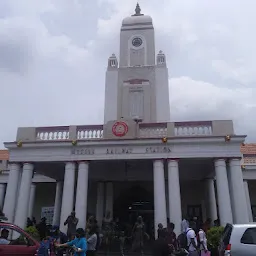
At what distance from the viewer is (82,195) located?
14852 mm

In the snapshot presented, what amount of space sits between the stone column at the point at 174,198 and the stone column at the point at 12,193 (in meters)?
7.73

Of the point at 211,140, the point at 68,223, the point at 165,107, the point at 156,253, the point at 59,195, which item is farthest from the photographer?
the point at 165,107

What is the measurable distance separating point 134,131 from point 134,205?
25.0 feet

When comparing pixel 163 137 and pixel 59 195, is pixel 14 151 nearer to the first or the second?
pixel 59 195

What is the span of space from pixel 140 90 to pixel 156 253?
57.9ft

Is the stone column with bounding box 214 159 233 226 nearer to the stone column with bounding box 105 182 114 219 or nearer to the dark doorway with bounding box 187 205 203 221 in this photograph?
the dark doorway with bounding box 187 205 203 221

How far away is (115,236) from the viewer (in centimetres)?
1608

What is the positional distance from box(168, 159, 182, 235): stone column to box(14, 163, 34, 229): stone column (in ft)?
23.1

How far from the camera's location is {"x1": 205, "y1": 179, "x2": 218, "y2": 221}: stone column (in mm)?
18000

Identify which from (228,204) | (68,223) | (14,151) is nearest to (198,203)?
(228,204)

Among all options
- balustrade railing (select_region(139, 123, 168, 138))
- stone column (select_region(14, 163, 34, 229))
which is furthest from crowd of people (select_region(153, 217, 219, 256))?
stone column (select_region(14, 163, 34, 229))

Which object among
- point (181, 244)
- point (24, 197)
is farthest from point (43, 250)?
point (24, 197)

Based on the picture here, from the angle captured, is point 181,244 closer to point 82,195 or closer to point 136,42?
point 82,195

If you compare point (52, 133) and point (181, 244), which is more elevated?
point (52, 133)
